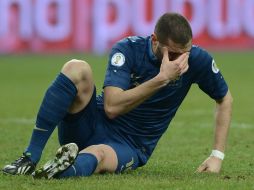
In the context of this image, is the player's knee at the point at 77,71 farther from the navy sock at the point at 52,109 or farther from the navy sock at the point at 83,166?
the navy sock at the point at 83,166

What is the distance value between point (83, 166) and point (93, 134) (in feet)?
1.51

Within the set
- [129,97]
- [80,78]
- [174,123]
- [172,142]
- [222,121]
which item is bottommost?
[174,123]

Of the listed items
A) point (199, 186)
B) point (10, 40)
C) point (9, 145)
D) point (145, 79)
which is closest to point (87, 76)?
point (145, 79)

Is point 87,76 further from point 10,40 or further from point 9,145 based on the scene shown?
point 10,40

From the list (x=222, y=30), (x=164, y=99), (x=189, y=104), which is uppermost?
(x=164, y=99)

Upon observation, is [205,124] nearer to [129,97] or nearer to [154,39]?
[154,39]

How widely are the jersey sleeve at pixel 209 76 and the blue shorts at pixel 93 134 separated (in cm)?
73

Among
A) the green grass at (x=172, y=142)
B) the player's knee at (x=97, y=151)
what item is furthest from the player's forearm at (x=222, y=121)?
the player's knee at (x=97, y=151)

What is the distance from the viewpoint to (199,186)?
226 inches

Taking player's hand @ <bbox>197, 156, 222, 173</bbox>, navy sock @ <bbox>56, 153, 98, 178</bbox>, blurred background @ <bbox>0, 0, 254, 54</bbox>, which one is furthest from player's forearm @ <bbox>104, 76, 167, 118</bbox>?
blurred background @ <bbox>0, 0, 254, 54</bbox>

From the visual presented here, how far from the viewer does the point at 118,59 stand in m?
6.30

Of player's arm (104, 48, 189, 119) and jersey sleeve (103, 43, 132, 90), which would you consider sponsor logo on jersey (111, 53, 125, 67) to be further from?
player's arm (104, 48, 189, 119)

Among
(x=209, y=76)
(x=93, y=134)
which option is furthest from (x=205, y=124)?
(x=93, y=134)

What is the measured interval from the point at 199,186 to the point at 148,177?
608mm
